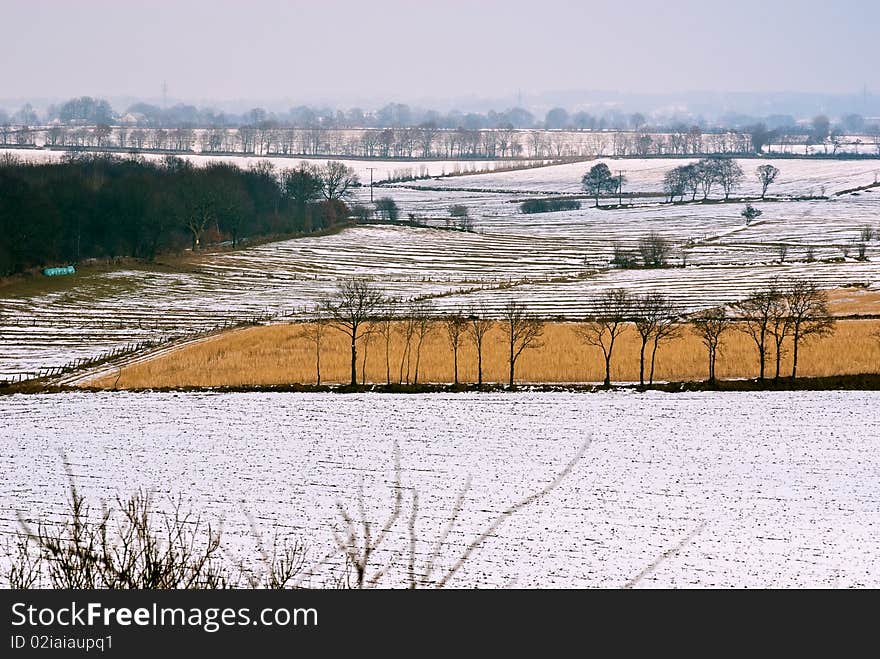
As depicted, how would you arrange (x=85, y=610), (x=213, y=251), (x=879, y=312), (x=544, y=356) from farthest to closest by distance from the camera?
1. (x=213, y=251)
2. (x=879, y=312)
3. (x=544, y=356)
4. (x=85, y=610)

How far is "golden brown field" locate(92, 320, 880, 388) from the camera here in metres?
42.1

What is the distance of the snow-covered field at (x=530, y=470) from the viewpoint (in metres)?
21.0

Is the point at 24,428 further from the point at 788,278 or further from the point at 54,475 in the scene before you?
the point at 788,278

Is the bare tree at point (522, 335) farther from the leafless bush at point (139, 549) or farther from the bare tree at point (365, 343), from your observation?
the leafless bush at point (139, 549)

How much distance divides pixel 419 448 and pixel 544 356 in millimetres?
15054

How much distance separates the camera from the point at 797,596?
34.8ft

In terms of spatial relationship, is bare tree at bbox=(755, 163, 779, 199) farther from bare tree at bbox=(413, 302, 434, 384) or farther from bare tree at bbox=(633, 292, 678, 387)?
bare tree at bbox=(413, 302, 434, 384)

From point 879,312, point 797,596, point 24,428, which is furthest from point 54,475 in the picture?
point 879,312

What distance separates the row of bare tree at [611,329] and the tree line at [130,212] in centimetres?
3103

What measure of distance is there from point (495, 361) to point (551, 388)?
17.5 feet

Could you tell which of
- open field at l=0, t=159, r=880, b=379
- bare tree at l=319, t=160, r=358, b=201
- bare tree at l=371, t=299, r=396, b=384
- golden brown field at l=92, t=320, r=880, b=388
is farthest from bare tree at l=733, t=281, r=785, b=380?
bare tree at l=319, t=160, r=358, b=201

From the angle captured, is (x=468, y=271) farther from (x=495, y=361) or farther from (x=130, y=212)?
(x=495, y=361)

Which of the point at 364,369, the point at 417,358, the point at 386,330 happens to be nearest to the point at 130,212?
the point at 386,330

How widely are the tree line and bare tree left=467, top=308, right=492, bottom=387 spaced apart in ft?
114
